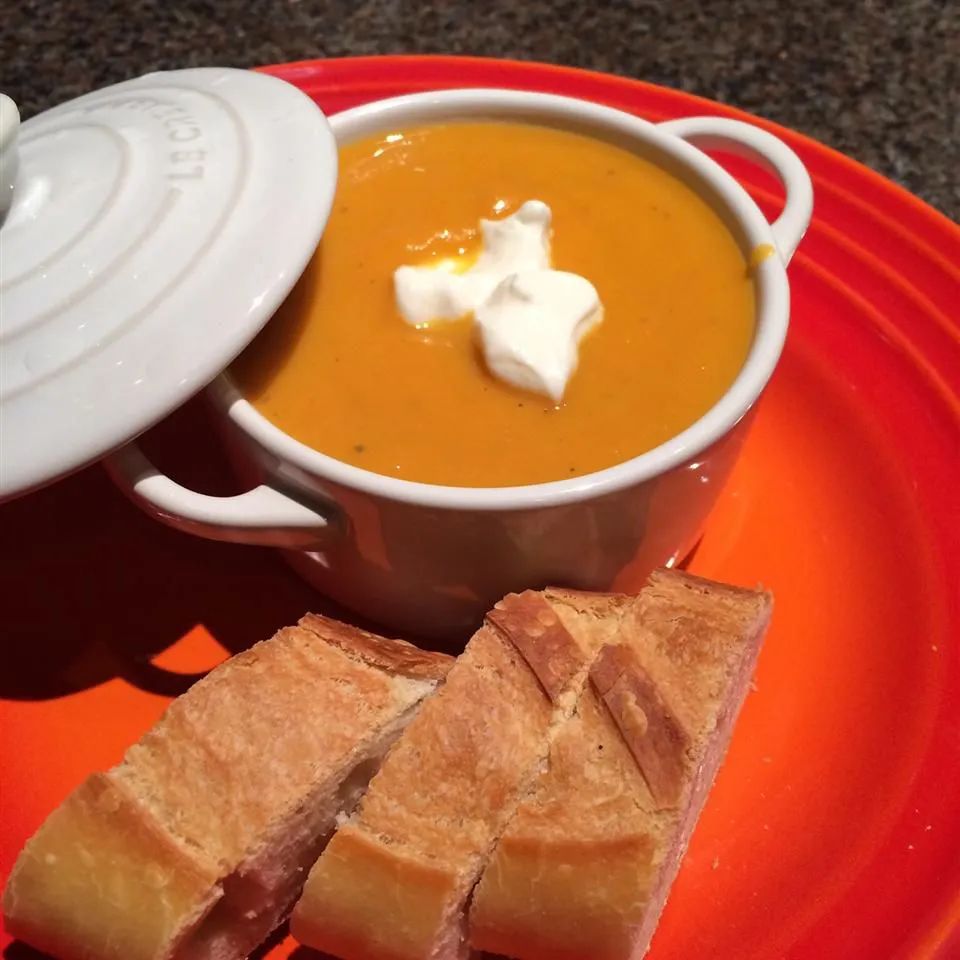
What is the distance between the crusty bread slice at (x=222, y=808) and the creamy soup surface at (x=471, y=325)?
258mm

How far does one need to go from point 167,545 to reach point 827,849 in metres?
1.01

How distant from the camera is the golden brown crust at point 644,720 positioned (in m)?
1.07

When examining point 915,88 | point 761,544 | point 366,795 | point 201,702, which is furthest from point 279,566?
point 915,88

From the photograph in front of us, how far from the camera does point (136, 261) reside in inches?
44.8

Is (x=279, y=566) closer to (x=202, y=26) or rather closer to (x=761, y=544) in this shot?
(x=761, y=544)

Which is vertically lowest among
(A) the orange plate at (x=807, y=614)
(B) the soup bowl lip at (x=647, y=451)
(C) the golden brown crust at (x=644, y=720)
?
(A) the orange plate at (x=807, y=614)

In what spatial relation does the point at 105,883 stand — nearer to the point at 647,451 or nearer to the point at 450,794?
the point at 450,794

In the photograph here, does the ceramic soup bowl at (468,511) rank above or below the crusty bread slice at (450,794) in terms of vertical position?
above

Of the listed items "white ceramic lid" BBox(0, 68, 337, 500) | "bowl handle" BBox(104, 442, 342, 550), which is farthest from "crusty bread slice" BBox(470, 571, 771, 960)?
"white ceramic lid" BBox(0, 68, 337, 500)

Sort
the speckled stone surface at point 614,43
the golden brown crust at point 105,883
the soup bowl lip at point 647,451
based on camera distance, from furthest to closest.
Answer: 1. the speckled stone surface at point 614,43
2. the soup bowl lip at point 647,451
3. the golden brown crust at point 105,883

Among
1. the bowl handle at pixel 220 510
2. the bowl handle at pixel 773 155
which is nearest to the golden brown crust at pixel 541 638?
the bowl handle at pixel 220 510

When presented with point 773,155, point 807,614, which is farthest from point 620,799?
point 773,155

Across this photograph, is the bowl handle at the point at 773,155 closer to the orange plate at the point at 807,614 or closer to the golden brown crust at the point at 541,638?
the orange plate at the point at 807,614

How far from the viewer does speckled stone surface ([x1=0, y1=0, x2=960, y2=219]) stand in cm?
228
